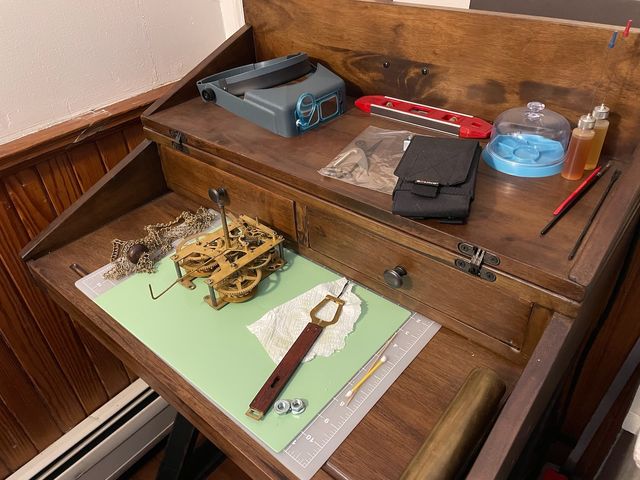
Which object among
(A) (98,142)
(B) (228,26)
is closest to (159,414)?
(A) (98,142)

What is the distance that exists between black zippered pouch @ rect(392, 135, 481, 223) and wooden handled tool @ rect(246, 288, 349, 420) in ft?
0.68

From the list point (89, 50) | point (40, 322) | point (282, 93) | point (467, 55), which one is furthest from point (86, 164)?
point (467, 55)

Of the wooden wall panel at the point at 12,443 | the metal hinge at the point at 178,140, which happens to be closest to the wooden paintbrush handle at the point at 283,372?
the metal hinge at the point at 178,140

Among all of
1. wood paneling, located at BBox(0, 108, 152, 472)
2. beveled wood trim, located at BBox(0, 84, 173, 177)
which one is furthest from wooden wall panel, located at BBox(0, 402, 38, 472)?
beveled wood trim, located at BBox(0, 84, 173, 177)

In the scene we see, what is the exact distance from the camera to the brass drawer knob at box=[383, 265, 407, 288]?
0.78 meters

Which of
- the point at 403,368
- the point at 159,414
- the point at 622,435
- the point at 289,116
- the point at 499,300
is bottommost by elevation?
the point at 159,414

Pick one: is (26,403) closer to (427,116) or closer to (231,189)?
(231,189)

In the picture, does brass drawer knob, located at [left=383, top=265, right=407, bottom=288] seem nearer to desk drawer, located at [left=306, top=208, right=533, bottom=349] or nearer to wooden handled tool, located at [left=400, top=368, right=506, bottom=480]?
desk drawer, located at [left=306, top=208, right=533, bottom=349]

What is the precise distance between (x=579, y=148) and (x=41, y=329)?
3.88 feet

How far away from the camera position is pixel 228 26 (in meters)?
1.33

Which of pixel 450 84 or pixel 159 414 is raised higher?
pixel 450 84

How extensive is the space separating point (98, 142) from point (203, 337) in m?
0.61

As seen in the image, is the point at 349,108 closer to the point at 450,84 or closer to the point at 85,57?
the point at 450,84

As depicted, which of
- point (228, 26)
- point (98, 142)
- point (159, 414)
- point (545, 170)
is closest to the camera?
point (545, 170)
